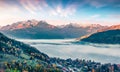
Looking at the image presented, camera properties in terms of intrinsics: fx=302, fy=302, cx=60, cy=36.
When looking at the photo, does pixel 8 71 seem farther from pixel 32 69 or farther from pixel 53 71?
pixel 53 71

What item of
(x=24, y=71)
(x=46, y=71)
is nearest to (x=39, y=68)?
(x=46, y=71)

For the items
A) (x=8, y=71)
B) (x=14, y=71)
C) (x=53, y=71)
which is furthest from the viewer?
(x=53, y=71)

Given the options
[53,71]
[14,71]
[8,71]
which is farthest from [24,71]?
[53,71]

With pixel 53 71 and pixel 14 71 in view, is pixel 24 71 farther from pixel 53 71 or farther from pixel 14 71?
pixel 53 71

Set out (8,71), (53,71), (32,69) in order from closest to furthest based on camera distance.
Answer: (8,71) → (32,69) → (53,71)

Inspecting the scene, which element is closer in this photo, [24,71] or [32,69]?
[24,71]

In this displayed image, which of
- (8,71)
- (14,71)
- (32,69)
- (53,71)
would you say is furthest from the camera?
(53,71)

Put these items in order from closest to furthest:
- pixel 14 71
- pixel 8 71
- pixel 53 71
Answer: pixel 8 71 < pixel 14 71 < pixel 53 71

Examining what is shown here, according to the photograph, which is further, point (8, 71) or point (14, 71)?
point (14, 71)
